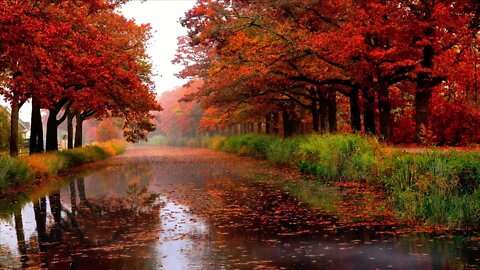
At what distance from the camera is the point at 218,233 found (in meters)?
11.9

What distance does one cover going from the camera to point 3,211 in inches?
652

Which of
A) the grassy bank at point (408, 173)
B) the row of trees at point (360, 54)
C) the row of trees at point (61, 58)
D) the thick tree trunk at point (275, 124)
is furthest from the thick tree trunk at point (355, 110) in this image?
the thick tree trunk at point (275, 124)

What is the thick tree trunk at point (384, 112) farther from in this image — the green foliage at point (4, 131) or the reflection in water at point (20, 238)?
the green foliage at point (4, 131)

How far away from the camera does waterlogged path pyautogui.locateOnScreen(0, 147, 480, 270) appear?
9172mm

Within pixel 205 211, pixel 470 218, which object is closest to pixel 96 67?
pixel 205 211

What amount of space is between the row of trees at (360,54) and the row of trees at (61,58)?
506 cm

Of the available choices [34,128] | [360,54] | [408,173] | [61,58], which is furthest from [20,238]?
[34,128]

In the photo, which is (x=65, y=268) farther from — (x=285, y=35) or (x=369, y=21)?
(x=285, y=35)

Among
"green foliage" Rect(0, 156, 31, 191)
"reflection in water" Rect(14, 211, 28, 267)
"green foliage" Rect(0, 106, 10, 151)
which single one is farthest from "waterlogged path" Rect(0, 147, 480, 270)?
"green foliage" Rect(0, 106, 10, 151)

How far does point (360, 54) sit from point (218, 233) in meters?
17.7

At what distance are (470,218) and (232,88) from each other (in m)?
25.5

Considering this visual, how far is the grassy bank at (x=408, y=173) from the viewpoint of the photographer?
12.3 meters

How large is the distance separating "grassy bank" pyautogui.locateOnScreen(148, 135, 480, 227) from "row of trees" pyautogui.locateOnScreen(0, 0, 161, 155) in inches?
440

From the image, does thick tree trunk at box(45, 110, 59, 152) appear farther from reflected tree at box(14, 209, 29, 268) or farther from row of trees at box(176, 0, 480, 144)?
reflected tree at box(14, 209, 29, 268)
